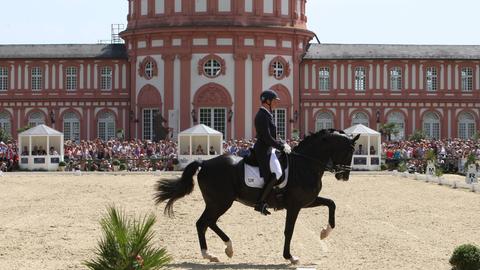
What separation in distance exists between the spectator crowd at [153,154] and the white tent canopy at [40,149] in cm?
49

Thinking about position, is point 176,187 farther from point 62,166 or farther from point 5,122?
point 5,122

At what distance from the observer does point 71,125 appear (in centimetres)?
6850

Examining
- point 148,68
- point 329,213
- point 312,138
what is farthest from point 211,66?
point 329,213

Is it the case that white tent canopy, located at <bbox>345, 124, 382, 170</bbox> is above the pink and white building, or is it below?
below

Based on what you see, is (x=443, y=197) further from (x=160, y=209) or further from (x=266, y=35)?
(x=266, y=35)

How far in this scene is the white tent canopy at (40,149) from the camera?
52875mm

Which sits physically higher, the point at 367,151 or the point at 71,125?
the point at 71,125

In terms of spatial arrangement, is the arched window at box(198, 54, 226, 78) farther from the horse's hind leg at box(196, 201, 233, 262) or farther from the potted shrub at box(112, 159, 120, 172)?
the horse's hind leg at box(196, 201, 233, 262)

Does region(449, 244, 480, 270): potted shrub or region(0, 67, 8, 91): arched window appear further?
region(0, 67, 8, 91): arched window

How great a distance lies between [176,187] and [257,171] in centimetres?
126

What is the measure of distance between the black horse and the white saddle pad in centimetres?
8

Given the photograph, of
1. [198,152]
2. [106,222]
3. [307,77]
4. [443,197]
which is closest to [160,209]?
[443,197]

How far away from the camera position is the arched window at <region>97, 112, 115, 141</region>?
68250mm

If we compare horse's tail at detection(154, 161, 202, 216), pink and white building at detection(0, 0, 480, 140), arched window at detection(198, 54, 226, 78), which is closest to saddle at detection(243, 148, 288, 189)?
horse's tail at detection(154, 161, 202, 216)
